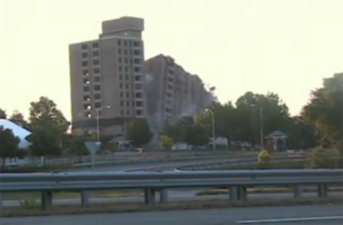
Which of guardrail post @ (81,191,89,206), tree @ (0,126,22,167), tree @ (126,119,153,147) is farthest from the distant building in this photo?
guardrail post @ (81,191,89,206)

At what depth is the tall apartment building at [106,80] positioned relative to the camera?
16825 centimetres

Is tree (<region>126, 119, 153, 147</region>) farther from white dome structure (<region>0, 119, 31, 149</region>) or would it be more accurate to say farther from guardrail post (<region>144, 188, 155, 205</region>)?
guardrail post (<region>144, 188, 155, 205</region>)

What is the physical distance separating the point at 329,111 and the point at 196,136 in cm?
7323

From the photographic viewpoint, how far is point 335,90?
47281 millimetres

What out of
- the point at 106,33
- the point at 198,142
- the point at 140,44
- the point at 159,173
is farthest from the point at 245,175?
the point at 106,33

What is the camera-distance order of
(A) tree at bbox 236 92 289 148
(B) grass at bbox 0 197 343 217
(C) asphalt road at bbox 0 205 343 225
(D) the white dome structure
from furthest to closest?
(A) tree at bbox 236 92 289 148
(D) the white dome structure
(B) grass at bbox 0 197 343 217
(C) asphalt road at bbox 0 205 343 225

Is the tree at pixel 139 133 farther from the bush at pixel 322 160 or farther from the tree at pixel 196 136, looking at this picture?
A: the bush at pixel 322 160

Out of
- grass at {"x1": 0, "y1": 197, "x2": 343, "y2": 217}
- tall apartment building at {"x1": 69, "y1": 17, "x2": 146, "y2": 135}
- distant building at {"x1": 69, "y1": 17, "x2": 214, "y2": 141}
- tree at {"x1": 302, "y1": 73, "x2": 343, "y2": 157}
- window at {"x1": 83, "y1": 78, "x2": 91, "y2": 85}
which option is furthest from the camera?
window at {"x1": 83, "y1": 78, "x2": 91, "y2": 85}

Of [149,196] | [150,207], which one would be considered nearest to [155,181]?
[149,196]

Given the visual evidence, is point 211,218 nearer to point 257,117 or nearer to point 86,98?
point 257,117

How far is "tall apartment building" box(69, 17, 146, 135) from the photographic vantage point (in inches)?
6624

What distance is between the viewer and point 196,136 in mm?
119875

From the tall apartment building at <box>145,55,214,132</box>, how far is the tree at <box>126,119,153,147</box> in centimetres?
3316

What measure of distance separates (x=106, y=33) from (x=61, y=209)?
7032 inches
